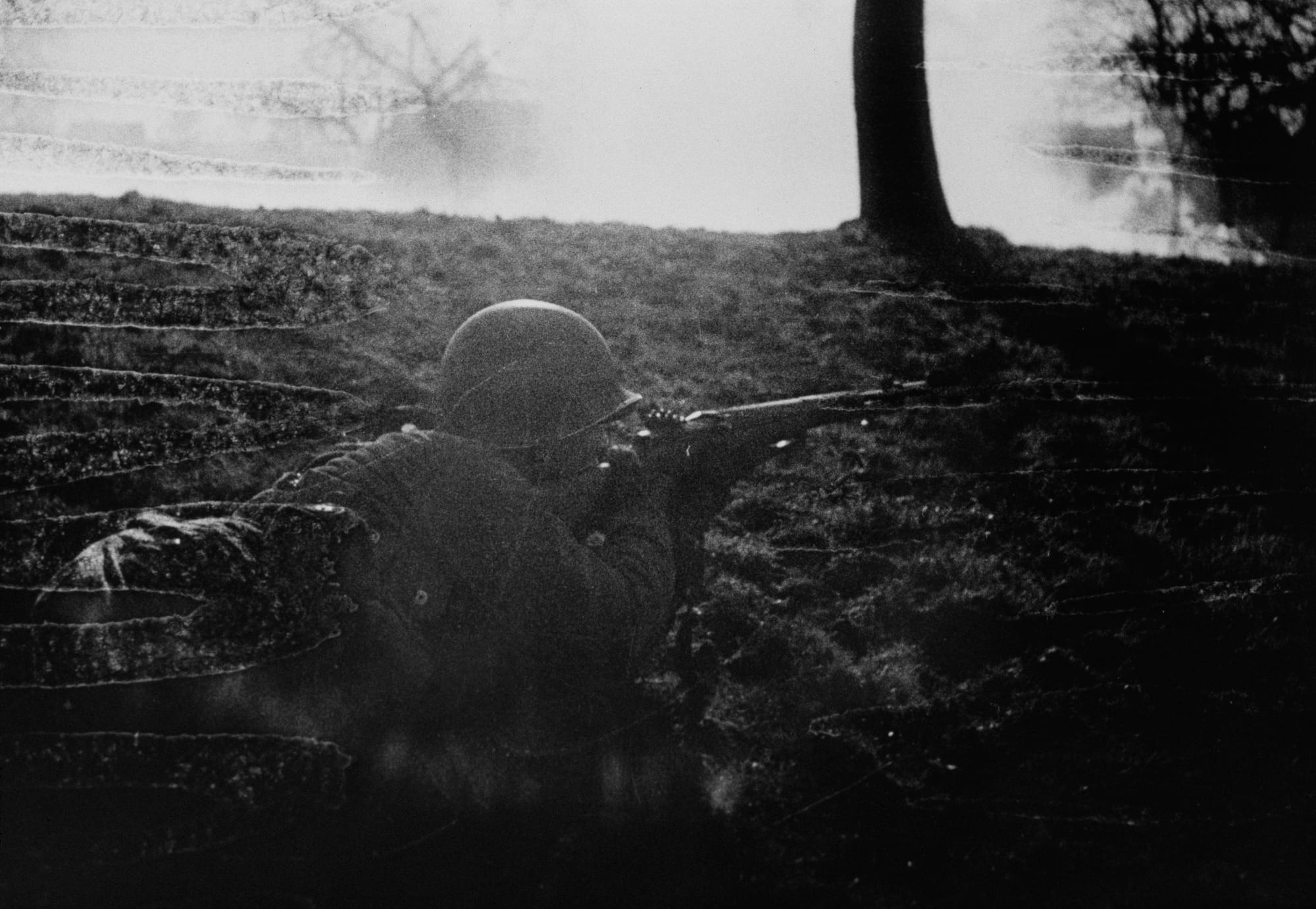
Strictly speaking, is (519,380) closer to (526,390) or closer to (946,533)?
(526,390)

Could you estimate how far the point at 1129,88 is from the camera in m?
4.62

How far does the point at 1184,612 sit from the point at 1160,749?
0.60m

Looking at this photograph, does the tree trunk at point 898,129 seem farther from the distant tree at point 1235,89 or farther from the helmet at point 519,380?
the helmet at point 519,380

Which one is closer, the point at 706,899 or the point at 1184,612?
the point at 706,899

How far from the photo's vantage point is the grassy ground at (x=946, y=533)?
2.81m

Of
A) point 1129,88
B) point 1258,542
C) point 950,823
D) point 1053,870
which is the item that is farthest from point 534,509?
point 1129,88

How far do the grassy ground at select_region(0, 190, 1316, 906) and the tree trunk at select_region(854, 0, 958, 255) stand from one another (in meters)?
0.22

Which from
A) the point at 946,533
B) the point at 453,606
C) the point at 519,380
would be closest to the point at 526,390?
the point at 519,380

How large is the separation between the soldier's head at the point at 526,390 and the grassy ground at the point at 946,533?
718mm

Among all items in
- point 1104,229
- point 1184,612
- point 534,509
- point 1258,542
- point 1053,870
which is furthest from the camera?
point 1104,229

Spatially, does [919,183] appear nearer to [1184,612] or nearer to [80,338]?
[1184,612]

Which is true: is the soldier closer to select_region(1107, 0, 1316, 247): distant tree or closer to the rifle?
the rifle

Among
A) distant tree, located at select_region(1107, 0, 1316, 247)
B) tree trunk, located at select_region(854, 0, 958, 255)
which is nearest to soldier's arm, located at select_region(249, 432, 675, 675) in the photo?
tree trunk, located at select_region(854, 0, 958, 255)

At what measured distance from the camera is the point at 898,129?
4.70 m
